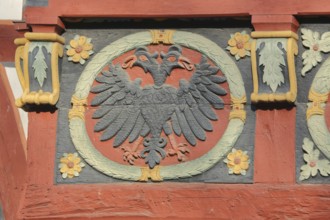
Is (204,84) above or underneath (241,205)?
above

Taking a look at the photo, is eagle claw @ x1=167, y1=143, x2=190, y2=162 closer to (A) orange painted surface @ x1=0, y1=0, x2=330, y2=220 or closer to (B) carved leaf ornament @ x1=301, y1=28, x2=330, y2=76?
(A) orange painted surface @ x1=0, y1=0, x2=330, y2=220

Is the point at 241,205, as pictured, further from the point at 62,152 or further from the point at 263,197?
the point at 62,152

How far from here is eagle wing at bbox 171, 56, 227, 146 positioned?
10789 millimetres

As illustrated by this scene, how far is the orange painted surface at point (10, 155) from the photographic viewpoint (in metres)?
11.2

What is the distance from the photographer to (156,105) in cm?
1087

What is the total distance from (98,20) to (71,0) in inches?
7.6

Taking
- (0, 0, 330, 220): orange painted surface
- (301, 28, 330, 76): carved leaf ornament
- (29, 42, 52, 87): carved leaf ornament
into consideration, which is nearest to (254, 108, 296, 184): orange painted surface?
(0, 0, 330, 220): orange painted surface

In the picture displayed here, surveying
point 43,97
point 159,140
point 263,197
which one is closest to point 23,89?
point 43,97

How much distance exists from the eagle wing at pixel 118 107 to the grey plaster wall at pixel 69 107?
0.52 ft

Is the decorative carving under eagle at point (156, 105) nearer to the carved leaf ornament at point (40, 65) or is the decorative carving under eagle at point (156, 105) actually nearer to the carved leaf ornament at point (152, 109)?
the carved leaf ornament at point (152, 109)

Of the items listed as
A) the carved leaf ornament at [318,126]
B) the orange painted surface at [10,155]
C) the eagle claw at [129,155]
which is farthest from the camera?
the orange painted surface at [10,155]

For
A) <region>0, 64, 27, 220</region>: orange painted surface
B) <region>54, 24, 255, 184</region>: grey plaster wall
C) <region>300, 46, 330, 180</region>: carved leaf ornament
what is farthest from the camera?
<region>0, 64, 27, 220</region>: orange painted surface

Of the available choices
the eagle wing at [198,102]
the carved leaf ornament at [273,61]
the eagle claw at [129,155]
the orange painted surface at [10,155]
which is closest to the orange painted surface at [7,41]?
the orange painted surface at [10,155]

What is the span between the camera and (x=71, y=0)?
36.0ft
